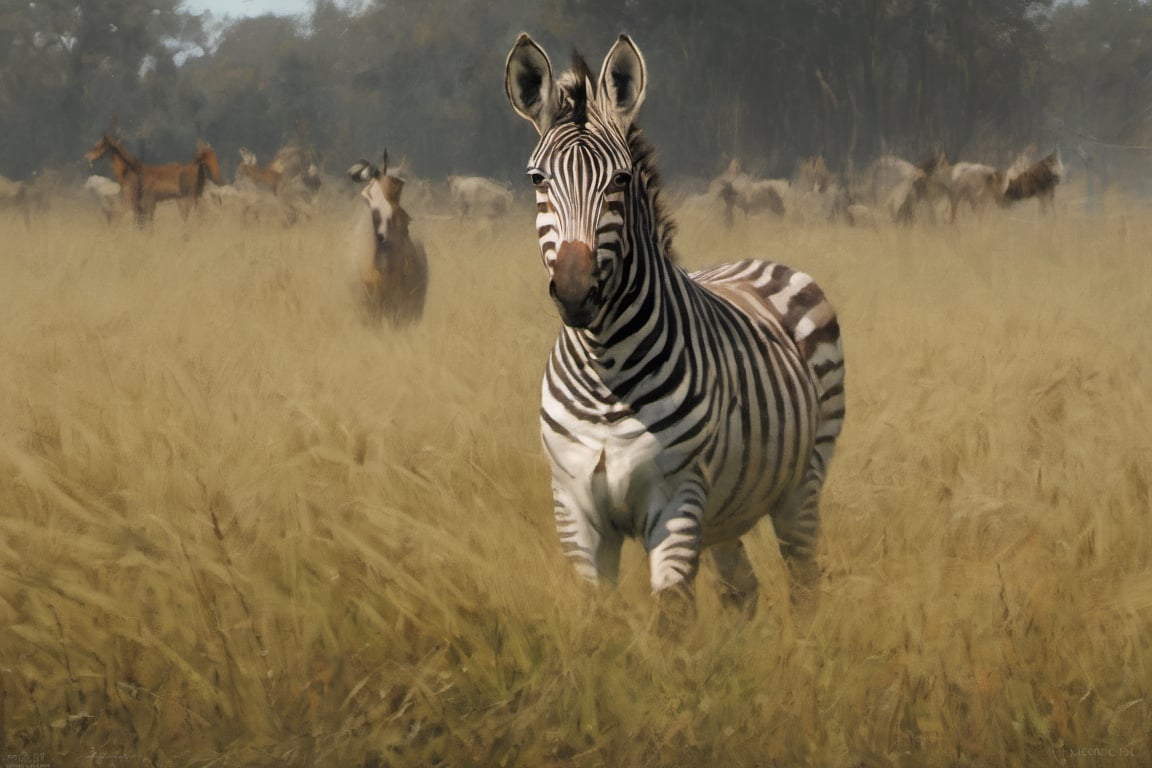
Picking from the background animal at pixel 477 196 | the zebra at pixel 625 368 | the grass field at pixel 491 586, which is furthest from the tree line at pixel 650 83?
the zebra at pixel 625 368

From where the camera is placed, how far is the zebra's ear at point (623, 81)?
4.22m

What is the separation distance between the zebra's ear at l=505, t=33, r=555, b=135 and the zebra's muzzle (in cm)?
51

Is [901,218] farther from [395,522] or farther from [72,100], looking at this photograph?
[72,100]

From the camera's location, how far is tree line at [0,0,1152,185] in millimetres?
39031

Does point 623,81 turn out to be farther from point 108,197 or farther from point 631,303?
point 108,197

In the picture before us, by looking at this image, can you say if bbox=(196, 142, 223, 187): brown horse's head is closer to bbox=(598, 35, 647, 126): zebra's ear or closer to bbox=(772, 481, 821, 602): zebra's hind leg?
bbox=(772, 481, 821, 602): zebra's hind leg

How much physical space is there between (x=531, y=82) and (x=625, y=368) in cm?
86

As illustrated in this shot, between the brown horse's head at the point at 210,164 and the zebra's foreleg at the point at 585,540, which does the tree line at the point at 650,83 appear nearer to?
the brown horse's head at the point at 210,164

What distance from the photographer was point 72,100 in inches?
1999

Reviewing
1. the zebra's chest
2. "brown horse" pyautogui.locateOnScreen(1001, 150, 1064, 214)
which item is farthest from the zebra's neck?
"brown horse" pyautogui.locateOnScreen(1001, 150, 1064, 214)

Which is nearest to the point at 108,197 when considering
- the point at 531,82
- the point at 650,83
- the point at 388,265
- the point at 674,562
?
the point at 388,265

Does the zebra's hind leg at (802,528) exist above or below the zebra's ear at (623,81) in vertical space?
below

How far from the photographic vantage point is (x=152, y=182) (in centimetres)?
2438

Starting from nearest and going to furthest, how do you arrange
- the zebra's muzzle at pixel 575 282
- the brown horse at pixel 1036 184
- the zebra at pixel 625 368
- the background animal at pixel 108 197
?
the zebra's muzzle at pixel 575 282, the zebra at pixel 625 368, the brown horse at pixel 1036 184, the background animal at pixel 108 197
